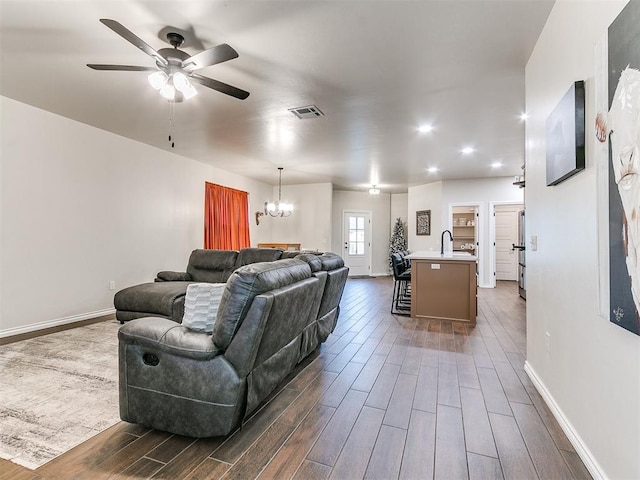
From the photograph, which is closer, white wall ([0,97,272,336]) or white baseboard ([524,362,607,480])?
white baseboard ([524,362,607,480])

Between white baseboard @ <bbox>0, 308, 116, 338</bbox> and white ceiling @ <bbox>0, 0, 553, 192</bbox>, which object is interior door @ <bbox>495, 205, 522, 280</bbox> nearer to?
white ceiling @ <bbox>0, 0, 553, 192</bbox>

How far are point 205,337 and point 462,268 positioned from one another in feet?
12.3

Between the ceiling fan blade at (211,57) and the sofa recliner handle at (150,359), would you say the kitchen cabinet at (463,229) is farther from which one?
the sofa recliner handle at (150,359)

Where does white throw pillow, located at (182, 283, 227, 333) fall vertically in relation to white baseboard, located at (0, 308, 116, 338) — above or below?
above

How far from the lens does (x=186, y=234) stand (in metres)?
6.09

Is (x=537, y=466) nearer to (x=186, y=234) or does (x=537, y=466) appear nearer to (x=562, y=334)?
(x=562, y=334)

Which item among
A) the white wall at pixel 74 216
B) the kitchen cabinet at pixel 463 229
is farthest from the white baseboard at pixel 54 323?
the kitchen cabinet at pixel 463 229

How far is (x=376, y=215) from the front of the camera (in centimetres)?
988

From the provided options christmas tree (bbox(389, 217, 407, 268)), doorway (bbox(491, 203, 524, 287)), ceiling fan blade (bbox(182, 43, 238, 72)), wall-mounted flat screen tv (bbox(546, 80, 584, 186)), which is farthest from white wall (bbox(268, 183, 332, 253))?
wall-mounted flat screen tv (bbox(546, 80, 584, 186))

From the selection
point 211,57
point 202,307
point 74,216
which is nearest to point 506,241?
A: point 211,57

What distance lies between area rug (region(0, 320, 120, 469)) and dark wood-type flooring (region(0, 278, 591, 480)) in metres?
0.14

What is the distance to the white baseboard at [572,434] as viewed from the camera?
1497mm

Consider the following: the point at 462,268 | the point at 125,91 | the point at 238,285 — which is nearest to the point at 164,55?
the point at 125,91

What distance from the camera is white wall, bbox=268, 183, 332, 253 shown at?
8.44 meters
